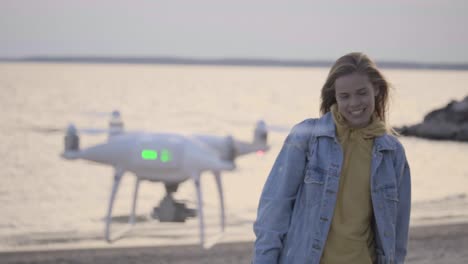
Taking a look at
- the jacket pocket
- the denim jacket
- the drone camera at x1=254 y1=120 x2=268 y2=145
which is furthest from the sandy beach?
the jacket pocket

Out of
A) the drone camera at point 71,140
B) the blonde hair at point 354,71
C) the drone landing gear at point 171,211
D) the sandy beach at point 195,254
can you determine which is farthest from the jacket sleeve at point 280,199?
the drone landing gear at point 171,211

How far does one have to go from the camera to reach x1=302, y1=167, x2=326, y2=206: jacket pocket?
3021 mm

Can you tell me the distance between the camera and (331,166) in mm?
3031

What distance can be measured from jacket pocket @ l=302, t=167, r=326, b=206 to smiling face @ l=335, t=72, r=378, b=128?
25 centimetres

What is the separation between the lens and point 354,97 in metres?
3.14

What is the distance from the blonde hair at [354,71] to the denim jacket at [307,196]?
6.3 inches

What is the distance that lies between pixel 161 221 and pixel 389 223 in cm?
927

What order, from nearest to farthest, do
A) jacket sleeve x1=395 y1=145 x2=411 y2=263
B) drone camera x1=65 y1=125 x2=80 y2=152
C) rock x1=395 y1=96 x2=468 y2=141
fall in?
1. jacket sleeve x1=395 y1=145 x2=411 y2=263
2. drone camera x1=65 y1=125 x2=80 y2=152
3. rock x1=395 y1=96 x2=468 y2=141

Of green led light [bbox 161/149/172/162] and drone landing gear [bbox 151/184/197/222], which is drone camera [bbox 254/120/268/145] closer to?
drone landing gear [bbox 151/184/197/222]

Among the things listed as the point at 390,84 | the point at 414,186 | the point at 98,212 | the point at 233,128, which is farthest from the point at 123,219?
the point at 233,128

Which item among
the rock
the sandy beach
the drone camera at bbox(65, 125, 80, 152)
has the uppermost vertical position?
the drone camera at bbox(65, 125, 80, 152)

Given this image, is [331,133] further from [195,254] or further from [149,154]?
[149,154]

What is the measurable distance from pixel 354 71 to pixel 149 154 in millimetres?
7026

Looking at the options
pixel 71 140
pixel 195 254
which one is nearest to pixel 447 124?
pixel 71 140
